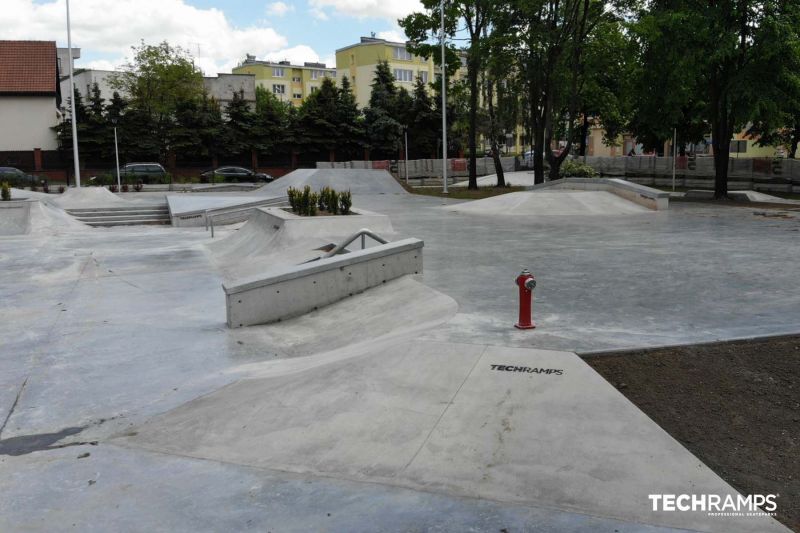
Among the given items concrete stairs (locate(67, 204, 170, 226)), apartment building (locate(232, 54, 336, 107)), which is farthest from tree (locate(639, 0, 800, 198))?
apartment building (locate(232, 54, 336, 107))

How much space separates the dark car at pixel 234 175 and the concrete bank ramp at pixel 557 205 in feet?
110

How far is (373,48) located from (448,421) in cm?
10750

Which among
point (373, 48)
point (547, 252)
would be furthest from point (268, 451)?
point (373, 48)

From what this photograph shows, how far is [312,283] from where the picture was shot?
10.2 metres

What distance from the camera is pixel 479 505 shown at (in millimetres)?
4414

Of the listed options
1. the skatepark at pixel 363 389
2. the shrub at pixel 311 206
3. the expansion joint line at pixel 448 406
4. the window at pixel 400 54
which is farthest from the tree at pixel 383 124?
the expansion joint line at pixel 448 406

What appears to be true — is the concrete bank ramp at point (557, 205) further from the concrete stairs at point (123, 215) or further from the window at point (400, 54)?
the window at point (400, 54)

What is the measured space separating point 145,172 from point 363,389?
165 feet

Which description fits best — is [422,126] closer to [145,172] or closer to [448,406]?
[145,172]

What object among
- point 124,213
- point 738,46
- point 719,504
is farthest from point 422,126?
point 719,504

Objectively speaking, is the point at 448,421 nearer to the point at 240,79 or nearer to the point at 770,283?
the point at 770,283

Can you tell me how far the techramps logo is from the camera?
168 inches

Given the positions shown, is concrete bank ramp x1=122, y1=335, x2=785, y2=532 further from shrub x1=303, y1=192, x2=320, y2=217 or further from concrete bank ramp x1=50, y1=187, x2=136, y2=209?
concrete bank ramp x1=50, y1=187, x2=136, y2=209

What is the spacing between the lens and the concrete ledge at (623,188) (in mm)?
24938
